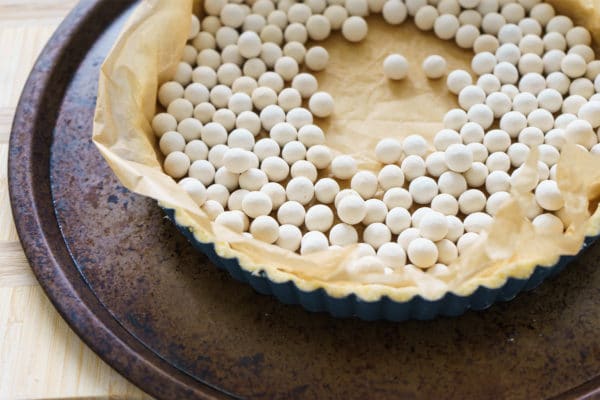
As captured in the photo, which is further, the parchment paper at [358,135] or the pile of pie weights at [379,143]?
the pile of pie weights at [379,143]

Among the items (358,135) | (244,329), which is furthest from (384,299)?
(358,135)

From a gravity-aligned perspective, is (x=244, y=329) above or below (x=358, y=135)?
below

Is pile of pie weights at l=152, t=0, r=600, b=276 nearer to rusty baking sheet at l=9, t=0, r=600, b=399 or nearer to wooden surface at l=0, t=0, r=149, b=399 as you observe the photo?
rusty baking sheet at l=9, t=0, r=600, b=399

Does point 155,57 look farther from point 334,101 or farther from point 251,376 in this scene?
point 251,376

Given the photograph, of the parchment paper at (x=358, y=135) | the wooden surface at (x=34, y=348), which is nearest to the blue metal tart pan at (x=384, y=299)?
the parchment paper at (x=358, y=135)

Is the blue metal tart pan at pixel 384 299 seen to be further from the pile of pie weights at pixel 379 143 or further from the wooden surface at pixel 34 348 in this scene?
the wooden surface at pixel 34 348

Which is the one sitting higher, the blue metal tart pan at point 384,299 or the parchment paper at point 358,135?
the parchment paper at point 358,135

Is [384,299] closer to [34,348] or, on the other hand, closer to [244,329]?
[244,329]
